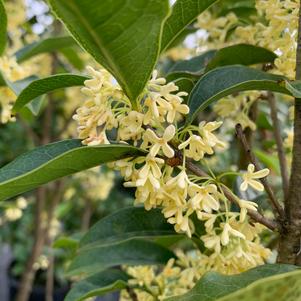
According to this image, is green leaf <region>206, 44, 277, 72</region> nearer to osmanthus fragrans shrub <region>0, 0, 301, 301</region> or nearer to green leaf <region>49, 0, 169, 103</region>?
osmanthus fragrans shrub <region>0, 0, 301, 301</region>

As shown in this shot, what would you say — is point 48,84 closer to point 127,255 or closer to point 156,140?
point 156,140

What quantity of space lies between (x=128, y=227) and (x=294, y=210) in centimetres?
30

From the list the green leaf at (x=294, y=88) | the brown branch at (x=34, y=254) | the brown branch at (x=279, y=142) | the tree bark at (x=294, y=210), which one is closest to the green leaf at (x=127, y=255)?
the brown branch at (x=279, y=142)

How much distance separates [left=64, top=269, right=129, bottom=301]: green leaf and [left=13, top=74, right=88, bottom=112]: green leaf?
302 mm

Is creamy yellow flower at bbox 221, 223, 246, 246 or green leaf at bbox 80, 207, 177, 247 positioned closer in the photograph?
creamy yellow flower at bbox 221, 223, 246, 246

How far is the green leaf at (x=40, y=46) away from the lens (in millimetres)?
1144

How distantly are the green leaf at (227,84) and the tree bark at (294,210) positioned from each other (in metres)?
0.04

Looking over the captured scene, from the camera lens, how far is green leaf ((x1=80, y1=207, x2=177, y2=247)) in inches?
32.4

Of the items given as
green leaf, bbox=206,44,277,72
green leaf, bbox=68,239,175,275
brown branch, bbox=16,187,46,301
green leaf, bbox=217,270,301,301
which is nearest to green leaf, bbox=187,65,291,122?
green leaf, bbox=206,44,277,72

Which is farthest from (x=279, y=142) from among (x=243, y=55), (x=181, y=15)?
(x=181, y=15)

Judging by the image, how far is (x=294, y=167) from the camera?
62 cm

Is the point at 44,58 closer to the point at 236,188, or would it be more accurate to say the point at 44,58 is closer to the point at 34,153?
the point at 236,188

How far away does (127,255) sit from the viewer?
36.5 inches

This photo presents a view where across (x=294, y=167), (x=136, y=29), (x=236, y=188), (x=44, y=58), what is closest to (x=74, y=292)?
(x=236, y=188)
